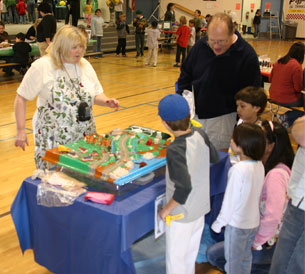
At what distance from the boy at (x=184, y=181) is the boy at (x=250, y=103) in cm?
87

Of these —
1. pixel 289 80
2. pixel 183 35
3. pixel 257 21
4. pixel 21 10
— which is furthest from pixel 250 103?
pixel 257 21

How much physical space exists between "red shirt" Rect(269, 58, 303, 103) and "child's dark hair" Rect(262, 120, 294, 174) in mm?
3231

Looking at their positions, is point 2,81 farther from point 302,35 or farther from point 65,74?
point 302,35

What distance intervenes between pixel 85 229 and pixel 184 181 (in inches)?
23.1

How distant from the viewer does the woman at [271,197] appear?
2270 millimetres

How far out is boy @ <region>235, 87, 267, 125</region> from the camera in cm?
276

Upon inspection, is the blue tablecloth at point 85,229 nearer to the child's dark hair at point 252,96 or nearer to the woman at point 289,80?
the child's dark hair at point 252,96

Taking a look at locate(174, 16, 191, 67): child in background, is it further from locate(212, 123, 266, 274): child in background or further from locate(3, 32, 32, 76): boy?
locate(212, 123, 266, 274): child in background

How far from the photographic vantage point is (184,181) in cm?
180

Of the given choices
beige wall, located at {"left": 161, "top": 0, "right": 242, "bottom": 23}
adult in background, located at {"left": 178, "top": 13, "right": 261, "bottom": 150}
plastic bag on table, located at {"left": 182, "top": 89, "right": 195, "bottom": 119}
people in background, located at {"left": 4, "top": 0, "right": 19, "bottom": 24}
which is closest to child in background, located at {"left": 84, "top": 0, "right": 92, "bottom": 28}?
people in background, located at {"left": 4, "top": 0, "right": 19, "bottom": 24}

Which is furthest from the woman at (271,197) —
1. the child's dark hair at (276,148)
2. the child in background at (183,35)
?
the child in background at (183,35)

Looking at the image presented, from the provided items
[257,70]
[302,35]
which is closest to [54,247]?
[257,70]

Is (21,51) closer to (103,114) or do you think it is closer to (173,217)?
(103,114)

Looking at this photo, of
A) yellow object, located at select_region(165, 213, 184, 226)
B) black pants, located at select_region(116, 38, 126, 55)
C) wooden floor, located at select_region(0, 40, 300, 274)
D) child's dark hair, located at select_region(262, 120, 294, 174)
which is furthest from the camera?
black pants, located at select_region(116, 38, 126, 55)
